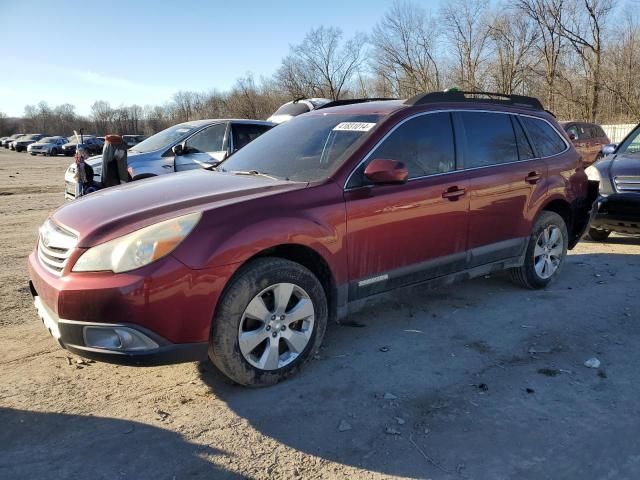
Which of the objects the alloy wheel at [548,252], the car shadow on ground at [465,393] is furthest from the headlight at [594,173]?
the car shadow on ground at [465,393]

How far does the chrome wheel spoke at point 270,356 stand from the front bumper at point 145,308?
415 mm

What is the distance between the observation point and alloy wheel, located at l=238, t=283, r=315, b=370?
323 cm

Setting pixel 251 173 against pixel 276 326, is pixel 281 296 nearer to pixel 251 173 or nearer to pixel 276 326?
pixel 276 326

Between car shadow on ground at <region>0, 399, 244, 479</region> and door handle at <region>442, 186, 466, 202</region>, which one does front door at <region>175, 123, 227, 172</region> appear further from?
car shadow on ground at <region>0, 399, 244, 479</region>

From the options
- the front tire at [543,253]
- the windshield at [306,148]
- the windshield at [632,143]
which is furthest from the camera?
the windshield at [632,143]

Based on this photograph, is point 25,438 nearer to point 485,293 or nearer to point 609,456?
point 609,456

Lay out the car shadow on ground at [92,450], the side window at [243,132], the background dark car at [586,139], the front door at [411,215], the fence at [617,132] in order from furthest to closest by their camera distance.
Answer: the fence at [617,132]
the background dark car at [586,139]
the side window at [243,132]
the front door at [411,215]
the car shadow on ground at [92,450]

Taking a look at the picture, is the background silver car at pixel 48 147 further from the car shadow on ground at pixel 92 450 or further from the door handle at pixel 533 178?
the car shadow on ground at pixel 92 450

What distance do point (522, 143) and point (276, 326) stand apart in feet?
10.7

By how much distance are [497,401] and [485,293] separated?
225 centimetres

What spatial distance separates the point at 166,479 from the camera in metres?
2.51

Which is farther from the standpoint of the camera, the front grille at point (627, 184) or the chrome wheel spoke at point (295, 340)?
the front grille at point (627, 184)

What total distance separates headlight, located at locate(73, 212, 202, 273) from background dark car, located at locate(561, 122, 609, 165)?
1503cm

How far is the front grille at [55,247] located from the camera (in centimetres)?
312
